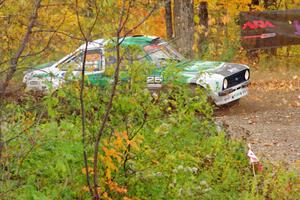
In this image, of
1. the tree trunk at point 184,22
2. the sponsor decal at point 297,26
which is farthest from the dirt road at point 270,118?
the tree trunk at point 184,22

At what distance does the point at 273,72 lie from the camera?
21.0m

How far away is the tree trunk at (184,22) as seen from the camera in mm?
16672

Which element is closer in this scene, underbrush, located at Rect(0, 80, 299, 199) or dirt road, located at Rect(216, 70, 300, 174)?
underbrush, located at Rect(0, 80, 299, 199)

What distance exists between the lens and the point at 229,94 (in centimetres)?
1273

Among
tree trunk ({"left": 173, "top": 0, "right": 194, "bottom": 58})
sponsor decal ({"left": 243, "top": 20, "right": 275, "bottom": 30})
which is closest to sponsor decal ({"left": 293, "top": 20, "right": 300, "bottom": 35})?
sponsor decal ({"left": 243, "top": 20, "right": 275, "bottom": 30})

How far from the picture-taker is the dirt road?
9411 millimetres

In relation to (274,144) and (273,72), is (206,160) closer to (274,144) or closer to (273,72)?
(274,144)

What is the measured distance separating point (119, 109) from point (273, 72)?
627 inches

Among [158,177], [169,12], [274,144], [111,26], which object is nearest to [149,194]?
[158,177]

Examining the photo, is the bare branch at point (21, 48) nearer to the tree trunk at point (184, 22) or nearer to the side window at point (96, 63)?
the side window at point (96, 63)

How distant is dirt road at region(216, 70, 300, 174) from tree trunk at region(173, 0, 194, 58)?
2.10 meters

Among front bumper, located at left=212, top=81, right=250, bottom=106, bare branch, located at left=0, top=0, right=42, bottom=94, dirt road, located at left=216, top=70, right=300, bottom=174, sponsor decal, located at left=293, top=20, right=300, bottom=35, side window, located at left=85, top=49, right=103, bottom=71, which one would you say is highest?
bare branch, located at left=0, top=0, right=42, bottom=94

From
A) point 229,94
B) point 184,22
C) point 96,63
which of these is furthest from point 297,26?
point 96,63

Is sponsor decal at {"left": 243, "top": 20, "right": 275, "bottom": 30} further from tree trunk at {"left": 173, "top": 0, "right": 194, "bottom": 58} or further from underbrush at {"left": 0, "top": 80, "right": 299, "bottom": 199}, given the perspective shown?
underbrush at {"left": 0, "top": 80, "right": 299, "bottom": 199}
